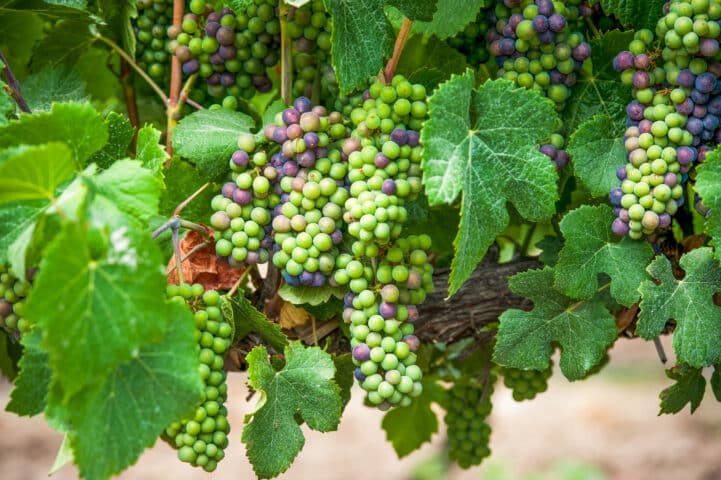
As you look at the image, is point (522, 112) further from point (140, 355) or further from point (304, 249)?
point (140, 355)

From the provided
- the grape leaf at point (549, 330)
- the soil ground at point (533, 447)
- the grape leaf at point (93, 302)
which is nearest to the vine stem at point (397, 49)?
the grape leaf at point (549, 330)

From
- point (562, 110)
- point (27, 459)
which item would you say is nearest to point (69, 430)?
point (562, 110)

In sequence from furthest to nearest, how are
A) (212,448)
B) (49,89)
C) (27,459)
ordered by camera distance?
(27,459) → (49,89) → (212,448)

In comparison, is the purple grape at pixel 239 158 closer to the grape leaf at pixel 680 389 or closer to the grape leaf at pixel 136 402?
the grape leaf at pixel 136 402

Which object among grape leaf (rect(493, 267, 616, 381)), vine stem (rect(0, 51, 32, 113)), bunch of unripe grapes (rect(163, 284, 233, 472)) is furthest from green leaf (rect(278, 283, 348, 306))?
vine stem (rect(0, 51, 32, 113))

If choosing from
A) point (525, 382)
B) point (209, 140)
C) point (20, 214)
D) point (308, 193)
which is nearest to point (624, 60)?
point (308, 193)

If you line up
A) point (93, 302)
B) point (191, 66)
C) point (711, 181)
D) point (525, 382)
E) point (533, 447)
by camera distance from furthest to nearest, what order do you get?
1. point (533, 447)
2. point (525, 382)
3. point (191, 66)
4. point (711, 181)
5. point (93, 302)

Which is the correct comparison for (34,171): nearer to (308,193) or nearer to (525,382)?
(308,193)
